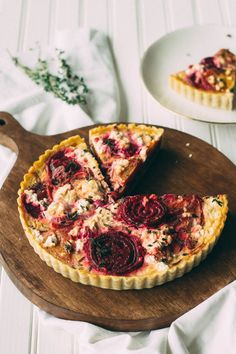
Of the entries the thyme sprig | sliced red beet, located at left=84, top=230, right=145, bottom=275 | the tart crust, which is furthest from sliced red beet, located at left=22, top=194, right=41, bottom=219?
the tart crust

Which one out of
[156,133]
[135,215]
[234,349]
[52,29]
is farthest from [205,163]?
[52,29]

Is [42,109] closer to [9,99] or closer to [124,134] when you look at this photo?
[9,99]

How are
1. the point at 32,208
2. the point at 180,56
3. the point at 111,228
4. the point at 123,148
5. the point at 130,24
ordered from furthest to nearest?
the point at 130,24 → the point at 180,56 → the point at 123,148 → the point at 32,208 → the point at 111,228

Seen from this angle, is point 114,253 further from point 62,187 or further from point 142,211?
point 62,187

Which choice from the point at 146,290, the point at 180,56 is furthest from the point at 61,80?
the point at 146,290

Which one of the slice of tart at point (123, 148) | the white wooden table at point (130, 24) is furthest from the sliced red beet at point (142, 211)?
the white wooden table at point (130, 24)
